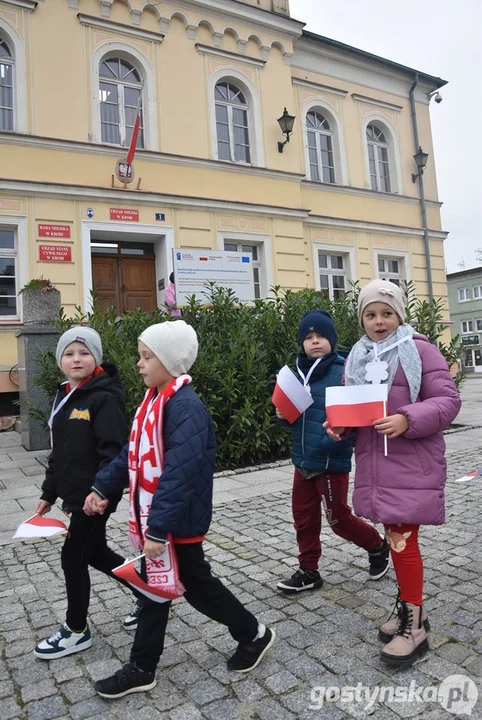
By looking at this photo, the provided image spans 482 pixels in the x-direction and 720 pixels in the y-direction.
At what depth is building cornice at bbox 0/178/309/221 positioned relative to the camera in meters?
11.8

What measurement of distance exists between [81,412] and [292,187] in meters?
13.8

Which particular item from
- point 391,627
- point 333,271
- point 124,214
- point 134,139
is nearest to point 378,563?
point 391,627

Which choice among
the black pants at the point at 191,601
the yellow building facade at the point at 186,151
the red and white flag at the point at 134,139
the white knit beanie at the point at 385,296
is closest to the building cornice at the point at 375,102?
the yellow building facade at the point at 186,151

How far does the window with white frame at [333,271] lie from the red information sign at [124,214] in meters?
5.92

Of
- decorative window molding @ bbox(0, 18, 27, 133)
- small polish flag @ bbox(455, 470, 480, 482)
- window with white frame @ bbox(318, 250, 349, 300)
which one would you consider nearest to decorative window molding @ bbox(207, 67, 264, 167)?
window with white frame @ bbox(318, 250, 349, 300)

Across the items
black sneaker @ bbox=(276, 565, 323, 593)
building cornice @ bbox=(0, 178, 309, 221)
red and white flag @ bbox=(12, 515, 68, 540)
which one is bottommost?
black sneaker @ bbox=(276, 565, 323, 593)

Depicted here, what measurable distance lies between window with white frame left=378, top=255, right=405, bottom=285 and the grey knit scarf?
15793 millimetres

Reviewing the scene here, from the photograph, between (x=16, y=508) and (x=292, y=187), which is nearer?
(x=16, y=508)

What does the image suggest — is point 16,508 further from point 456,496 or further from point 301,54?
point 301,54

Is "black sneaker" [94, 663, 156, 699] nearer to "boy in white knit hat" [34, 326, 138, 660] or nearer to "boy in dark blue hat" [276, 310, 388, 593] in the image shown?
"boy in white knit hat" [34, 326, 138, 660]

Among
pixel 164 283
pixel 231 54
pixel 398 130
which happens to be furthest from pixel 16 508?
pixel 398 130

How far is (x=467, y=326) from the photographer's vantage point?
54.1 m

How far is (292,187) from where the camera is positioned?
1541cm

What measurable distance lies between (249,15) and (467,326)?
4534 cm
